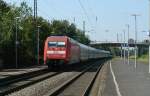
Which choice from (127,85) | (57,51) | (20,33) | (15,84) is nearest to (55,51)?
(57,51)

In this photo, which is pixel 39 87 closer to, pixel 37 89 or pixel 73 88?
pixel 37 89

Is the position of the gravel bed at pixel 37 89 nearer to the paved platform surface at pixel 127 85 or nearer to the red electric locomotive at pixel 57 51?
the paved platform surface at pixel 127 85

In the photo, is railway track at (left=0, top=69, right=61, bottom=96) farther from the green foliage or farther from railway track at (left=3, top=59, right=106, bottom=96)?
the green foliage

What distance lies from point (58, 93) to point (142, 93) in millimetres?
4058

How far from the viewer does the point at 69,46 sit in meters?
49.5

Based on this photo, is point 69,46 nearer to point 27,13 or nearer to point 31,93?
point 31,93

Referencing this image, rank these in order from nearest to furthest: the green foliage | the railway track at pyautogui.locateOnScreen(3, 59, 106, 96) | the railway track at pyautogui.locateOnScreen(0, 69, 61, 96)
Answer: the railway track at pyautogui.locateOnScreen(3, 59, 106, 96), the railway track at pyautogui.locateOnScreen(0, 69, 61, 96), the green foliage

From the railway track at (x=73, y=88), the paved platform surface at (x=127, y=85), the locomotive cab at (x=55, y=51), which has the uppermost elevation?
the locomotive cab at (x=55, y=51)

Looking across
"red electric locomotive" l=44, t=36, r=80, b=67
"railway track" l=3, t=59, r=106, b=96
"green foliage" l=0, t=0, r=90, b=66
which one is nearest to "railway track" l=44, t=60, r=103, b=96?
"railway track" l=3, t=59, r=106, b=96

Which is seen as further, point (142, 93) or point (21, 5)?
point (21, 5)

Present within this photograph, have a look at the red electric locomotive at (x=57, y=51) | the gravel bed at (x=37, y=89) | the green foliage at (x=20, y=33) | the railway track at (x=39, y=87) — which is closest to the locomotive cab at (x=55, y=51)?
the red electric locomotive at (x=57, y=51)

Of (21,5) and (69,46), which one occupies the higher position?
(21,5)

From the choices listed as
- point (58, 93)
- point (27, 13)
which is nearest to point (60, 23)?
point (27, 13)

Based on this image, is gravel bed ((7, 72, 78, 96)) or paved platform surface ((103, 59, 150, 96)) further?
paved platform surface ((103, 59, 150, 96))
